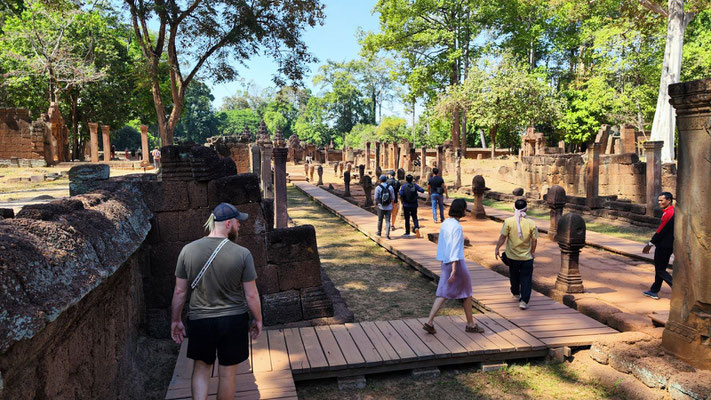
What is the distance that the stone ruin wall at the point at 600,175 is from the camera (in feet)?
51.5

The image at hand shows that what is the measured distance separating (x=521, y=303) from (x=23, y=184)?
61.1 feet

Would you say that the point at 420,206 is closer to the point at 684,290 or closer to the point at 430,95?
the point at 684,290

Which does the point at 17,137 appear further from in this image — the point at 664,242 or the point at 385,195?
the point at 664,242

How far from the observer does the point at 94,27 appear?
31.9 meters

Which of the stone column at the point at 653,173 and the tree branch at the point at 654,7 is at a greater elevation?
the tree branch at the point at 654,7

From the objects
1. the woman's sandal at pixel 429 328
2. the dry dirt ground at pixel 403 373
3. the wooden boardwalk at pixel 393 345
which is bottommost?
the dry dirt ground at pixel 403 373

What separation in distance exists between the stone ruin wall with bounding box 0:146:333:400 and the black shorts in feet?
1.80

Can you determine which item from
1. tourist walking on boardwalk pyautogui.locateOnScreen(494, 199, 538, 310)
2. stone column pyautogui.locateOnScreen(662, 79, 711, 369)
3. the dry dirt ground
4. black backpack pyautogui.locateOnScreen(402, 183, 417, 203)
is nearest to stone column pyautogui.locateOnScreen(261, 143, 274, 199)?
the dry dirt ground

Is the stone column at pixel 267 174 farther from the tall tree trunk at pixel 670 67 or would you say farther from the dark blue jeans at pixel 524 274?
the tall tree trunk at pixel 670 67

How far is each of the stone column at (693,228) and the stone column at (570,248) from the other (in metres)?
2.03

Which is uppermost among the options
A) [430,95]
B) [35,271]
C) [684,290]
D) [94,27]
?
[94,27]

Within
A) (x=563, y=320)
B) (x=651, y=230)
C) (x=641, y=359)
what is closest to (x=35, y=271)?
(x=641, y=359)

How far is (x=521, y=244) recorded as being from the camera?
576 cm

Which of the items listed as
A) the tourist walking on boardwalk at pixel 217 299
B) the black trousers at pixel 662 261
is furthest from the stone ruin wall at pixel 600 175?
the tourist walking on boardwalk at pixel 217 299
